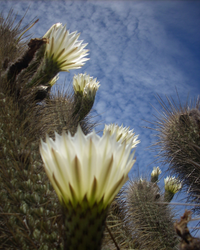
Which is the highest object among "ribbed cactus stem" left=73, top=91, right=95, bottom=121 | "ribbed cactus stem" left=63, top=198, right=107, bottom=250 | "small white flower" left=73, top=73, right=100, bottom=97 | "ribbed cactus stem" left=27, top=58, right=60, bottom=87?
"small white flower" left=73, top=73, right=100, bottom=97

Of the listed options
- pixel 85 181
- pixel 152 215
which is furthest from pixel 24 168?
pixel 152 215

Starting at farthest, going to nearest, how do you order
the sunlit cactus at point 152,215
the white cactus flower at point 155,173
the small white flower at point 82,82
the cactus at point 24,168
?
the white cactus flower at point 155,173, the small white flower at point 82,82, the sunlit cactus at point 152,215, the cactus at point 24,168

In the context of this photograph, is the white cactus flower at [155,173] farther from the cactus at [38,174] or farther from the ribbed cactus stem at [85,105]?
the ribbed cactus stem at [85,105]

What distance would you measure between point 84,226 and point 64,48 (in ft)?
3.58

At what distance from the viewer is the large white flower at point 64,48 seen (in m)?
1.30

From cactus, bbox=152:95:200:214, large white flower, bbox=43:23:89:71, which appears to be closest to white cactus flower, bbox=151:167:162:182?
cactus, bbox=152:95:200:214

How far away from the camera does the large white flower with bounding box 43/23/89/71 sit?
1304mm

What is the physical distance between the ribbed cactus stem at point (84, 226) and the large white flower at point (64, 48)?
39.9 inches

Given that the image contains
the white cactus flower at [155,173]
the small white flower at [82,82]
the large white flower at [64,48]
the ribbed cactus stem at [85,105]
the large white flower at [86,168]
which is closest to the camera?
the large white flower at [86,168]

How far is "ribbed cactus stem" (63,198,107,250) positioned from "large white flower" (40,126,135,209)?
0.06 feet

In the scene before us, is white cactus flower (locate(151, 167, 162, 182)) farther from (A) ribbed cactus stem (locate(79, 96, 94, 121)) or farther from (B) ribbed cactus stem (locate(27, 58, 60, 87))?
(B) ribbed cactus stem (locate(27, 58, 60, 87))

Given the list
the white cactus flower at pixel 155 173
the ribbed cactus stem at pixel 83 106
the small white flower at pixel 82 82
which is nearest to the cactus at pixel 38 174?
the ribbed cactus stem at pixel 83 106

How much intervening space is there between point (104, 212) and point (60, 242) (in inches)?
10.0

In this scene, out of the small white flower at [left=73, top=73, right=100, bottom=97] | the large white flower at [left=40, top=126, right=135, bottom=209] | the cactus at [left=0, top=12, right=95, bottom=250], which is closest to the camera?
the large white flower at [left=40, top=126, right=135, bottom=209]
